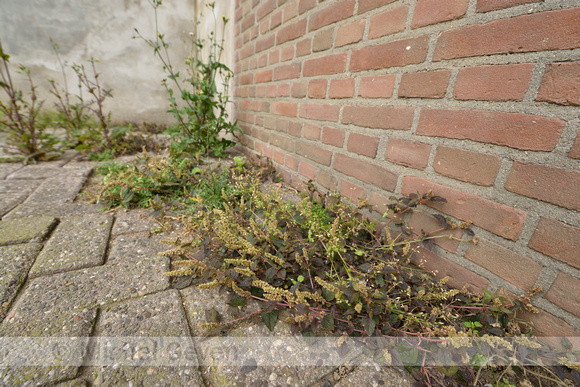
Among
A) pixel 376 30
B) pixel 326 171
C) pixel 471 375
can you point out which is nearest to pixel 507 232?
pixel 471 375

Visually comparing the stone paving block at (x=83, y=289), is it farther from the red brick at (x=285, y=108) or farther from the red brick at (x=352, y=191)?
the red brick at (x=285, y=108)

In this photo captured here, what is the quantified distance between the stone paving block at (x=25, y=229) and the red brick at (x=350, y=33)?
1.98 meters

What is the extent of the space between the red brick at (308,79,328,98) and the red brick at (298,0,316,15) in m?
0.47

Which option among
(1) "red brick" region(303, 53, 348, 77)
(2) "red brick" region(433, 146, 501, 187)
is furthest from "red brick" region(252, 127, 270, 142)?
(2) "red brick" region(433, 146, 501, 187)

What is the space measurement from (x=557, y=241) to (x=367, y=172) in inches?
29.8

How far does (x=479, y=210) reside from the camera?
0.92 meters

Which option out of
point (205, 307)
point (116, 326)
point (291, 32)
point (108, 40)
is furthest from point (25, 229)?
point (108, 40)

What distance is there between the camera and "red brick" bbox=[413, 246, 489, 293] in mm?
954

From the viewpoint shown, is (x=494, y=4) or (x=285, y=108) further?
(x=285, y=108)

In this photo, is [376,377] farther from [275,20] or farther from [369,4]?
[275,20]

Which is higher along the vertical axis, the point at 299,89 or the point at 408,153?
the point at 299,89

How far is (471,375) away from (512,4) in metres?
1.20

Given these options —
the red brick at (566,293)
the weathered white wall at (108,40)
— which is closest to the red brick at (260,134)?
the red brick at (566,293)

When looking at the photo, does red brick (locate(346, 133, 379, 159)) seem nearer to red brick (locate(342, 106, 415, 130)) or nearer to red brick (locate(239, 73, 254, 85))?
red brick (locate(342, 106, 415, 130))
